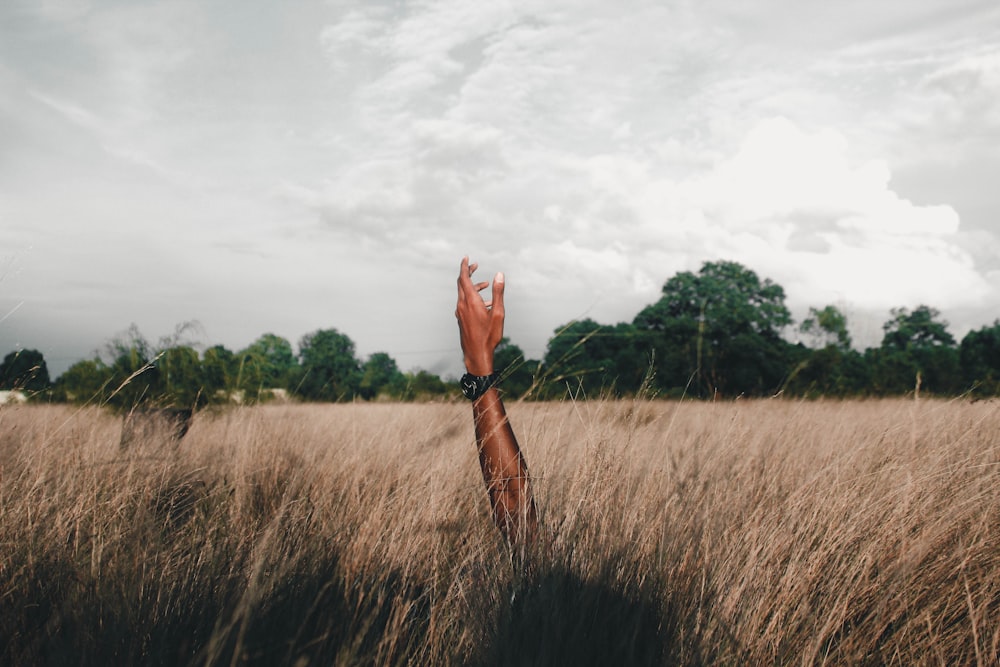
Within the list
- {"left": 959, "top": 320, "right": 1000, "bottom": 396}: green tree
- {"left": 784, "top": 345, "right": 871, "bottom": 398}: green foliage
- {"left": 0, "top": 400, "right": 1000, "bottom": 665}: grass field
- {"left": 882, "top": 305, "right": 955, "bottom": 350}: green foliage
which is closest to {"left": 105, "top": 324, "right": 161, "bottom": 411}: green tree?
{"left": 0, "top": 400, "right": 1000, "bottom": 665}: grass field

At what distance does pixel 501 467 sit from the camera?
190 centimetres

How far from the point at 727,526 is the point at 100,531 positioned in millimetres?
2111

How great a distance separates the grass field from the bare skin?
0.46 feet

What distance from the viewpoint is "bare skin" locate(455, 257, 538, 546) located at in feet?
6.27

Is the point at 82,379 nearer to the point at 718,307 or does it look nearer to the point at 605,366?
the point at 605,366

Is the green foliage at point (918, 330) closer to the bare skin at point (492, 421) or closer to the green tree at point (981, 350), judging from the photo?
the green tree at point (981, 350)

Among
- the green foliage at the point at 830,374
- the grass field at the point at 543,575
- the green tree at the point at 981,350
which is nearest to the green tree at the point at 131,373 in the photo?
the grass field at the point at 543,575

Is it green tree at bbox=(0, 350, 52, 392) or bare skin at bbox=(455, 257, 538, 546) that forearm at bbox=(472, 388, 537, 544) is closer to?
bare skin at bbox=(455, 257, 538, 546)

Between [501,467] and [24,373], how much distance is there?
13.3 feet

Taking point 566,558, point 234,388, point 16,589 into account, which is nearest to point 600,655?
point 566,558

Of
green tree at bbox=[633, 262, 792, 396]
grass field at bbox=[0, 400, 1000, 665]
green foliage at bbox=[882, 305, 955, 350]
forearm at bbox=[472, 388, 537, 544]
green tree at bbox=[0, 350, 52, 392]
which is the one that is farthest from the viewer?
green foliage at bbox=[882, 305, 955, 350]

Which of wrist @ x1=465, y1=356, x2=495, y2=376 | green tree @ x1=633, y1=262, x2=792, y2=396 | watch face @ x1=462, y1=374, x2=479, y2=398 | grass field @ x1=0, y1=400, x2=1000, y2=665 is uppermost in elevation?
green tree @ x1=633, y1=262, x2=792, y2=396

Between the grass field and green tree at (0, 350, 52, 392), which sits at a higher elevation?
green tree at (0, 350, 52, 392)

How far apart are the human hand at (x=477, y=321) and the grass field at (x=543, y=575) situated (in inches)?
22.9
